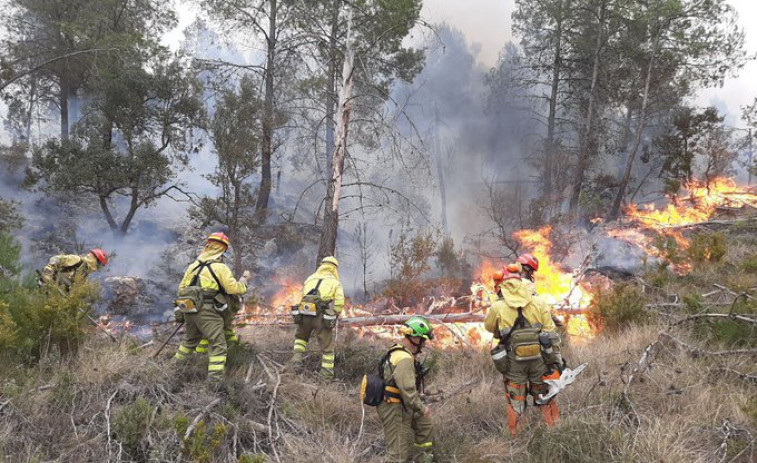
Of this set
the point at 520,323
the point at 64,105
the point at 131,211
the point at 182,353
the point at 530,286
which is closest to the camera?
the point at 520,323

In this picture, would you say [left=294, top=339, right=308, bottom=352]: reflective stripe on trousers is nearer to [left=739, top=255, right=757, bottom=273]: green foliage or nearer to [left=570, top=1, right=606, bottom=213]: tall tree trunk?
[left=739, top=255, right=757, bottom=273]: green foliage

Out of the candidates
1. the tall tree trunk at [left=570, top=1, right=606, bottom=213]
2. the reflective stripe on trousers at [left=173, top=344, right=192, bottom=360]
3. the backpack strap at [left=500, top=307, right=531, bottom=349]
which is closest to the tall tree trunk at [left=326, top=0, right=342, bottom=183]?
the reflective stripe on trousers at [left=173, top=344, right=192, bottom=360]

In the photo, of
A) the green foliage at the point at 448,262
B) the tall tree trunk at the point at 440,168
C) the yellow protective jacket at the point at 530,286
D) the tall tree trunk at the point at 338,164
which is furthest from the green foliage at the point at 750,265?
the tall tree trunk at the point at 440,168

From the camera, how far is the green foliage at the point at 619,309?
7527 millimetres

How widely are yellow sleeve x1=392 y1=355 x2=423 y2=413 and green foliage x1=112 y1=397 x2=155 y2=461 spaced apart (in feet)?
7.17

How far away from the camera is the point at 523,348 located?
189 inches

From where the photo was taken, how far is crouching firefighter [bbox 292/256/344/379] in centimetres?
619

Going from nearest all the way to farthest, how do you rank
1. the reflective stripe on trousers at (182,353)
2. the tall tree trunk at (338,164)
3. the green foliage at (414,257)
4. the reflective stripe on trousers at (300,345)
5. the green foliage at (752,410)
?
the green foliage at (752,410), the reflective stripe on trousers at (182,353), the reflective stripe on trousers at (300,345), the tall tree trunk at (338,164), the green foliage at (414,257)

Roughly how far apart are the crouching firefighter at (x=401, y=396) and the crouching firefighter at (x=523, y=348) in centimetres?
118

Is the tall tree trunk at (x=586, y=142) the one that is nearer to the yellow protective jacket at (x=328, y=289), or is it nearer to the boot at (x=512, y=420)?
the yellow protective jacket at (x=328, y=289)

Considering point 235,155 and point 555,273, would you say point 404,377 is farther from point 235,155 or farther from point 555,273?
point 235,155

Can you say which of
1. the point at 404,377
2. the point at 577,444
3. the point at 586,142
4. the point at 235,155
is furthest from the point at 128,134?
the point at 586,142

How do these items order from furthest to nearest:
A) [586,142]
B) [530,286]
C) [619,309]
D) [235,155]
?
[586,142] → [235,155] → [619,309] → [530,286]

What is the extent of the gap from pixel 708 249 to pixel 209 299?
10.4 meters
